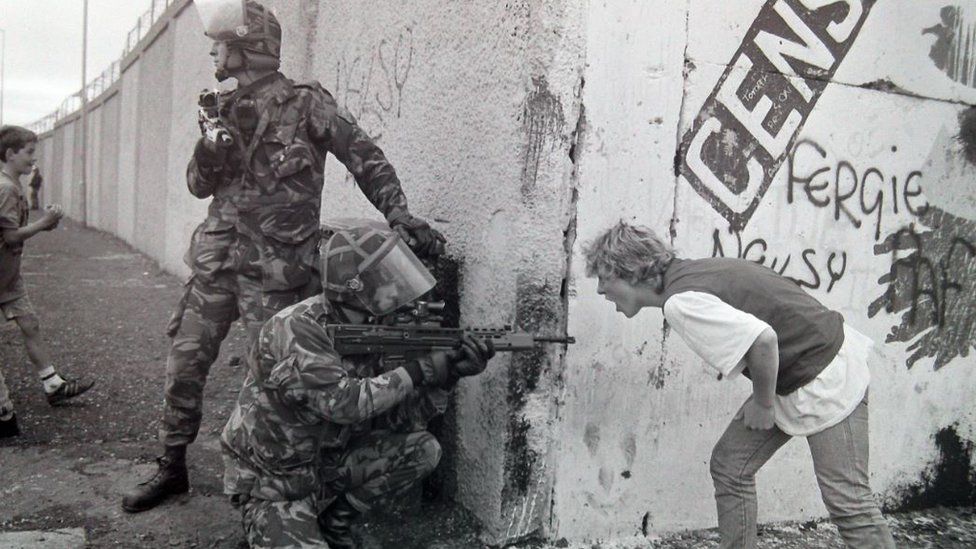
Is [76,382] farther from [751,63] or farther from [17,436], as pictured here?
[751,63]

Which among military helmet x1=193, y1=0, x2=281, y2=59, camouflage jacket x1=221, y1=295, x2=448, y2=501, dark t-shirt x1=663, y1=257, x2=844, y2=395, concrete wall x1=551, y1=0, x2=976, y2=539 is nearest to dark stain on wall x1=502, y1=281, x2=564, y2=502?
concrete wall x1=551, y1=0, x2=976, y2=539

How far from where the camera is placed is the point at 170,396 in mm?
3271

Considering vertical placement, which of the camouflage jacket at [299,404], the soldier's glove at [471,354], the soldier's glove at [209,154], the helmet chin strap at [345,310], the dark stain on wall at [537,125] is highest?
the dark stain on wall at [537,125]

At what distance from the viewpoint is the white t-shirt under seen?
231 centimetres

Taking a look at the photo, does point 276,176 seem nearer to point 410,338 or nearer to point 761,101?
point 410,338

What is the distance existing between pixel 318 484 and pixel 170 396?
3.12 feet

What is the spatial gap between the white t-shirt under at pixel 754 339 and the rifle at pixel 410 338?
0.53 metres

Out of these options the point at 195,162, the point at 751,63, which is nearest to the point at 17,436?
the point at 195,162

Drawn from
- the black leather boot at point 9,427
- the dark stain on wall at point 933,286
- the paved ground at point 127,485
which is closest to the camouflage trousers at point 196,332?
the paved ground at point 127,485

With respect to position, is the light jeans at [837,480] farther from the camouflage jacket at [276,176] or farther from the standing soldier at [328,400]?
the camouflage jacket at [276,176]

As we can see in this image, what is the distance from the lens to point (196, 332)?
129 inches

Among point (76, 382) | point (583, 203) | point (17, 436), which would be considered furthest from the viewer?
point (76, 382)

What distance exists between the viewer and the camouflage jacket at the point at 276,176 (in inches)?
126

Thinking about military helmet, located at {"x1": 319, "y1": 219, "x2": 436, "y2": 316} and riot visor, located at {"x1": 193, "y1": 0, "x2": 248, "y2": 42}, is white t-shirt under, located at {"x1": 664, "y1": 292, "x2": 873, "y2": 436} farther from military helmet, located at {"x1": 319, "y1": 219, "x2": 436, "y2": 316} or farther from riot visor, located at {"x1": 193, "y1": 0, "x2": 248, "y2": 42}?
riot visor, located at {"x1": 193, "y1": 0, "x2": 248, "y2": 42}
